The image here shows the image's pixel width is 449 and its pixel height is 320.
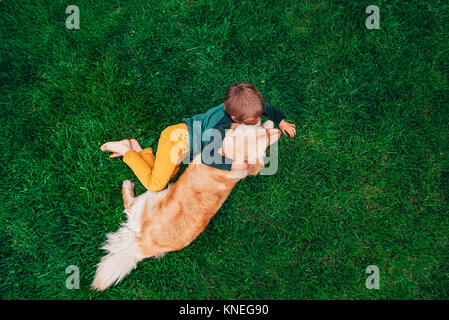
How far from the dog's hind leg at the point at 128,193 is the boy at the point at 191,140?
1.10 feet

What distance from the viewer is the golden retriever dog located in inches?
86.1

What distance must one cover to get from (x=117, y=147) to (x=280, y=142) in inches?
73.8

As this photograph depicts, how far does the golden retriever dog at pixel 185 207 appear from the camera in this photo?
2.19 metres

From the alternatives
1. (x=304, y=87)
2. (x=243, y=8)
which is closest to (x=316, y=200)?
(x=304, y=87)

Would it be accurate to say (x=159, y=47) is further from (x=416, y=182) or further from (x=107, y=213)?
(x=416, y=182)

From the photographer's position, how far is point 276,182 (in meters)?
3.30

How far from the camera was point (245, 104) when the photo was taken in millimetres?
2137

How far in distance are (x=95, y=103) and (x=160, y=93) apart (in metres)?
0.76

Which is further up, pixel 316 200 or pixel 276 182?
pixel 276 182
